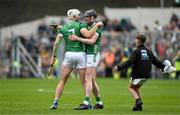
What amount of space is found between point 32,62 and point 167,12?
25.6 ft

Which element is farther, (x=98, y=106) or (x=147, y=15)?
(x=147, y=15)

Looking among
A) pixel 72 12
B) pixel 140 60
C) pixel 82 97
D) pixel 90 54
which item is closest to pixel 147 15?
pixel 82 97

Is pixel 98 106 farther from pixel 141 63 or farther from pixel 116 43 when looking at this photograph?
pixel 116 43

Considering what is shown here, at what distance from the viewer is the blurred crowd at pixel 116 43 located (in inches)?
Result: 1758

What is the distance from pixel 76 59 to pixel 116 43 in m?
25.0

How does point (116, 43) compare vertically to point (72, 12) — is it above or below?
below

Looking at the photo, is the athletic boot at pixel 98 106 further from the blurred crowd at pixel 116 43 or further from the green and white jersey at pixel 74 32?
the blurred crowd at pixel 116 43

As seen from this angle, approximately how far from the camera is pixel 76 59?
20.9 metres

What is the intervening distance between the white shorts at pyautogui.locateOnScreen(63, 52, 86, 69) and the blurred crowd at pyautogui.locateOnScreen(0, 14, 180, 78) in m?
22.9

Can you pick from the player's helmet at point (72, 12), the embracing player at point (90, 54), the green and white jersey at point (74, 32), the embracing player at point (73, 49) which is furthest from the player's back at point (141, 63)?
the player's helmet at point (72, 12)

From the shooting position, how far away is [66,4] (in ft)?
165

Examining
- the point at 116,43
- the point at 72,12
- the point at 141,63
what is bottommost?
the point at 116,43

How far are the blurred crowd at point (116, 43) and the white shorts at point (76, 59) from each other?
22.9 metres

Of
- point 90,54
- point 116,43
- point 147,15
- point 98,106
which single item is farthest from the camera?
point 147,15
